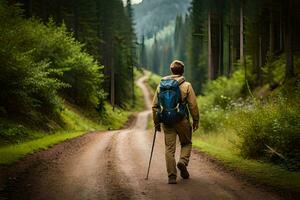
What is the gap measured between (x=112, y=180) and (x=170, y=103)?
198 cm

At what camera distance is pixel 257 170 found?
955 centimetres

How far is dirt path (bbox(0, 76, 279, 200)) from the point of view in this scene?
7270 millimetres

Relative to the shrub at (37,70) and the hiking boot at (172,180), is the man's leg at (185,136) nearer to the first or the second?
the hiking boot at (172,180)

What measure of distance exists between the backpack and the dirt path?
1.31m

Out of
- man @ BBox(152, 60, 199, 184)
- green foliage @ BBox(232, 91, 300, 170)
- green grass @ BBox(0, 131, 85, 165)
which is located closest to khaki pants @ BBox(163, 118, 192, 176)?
man @ BBox(152, 60, 199, 184)

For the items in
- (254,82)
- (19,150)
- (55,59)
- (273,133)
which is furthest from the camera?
(254,82)

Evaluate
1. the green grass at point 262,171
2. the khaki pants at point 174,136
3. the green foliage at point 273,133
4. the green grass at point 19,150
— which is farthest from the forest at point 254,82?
the green grass at point 19,150

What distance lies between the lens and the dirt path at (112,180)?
7.27m

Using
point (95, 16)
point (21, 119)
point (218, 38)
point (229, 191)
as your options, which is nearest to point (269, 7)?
point (218, 38)

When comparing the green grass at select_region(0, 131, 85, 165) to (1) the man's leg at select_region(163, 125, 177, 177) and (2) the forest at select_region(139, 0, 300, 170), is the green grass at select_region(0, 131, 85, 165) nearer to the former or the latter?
(1) the man's leg at select_region(163, 125, 177, 177)

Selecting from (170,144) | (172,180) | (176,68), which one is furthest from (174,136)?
(176,68)

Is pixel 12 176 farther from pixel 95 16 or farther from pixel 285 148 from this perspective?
pixel 95 16

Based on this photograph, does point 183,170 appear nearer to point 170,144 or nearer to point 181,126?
point 170,144

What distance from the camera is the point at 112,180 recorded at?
8.52 metres
